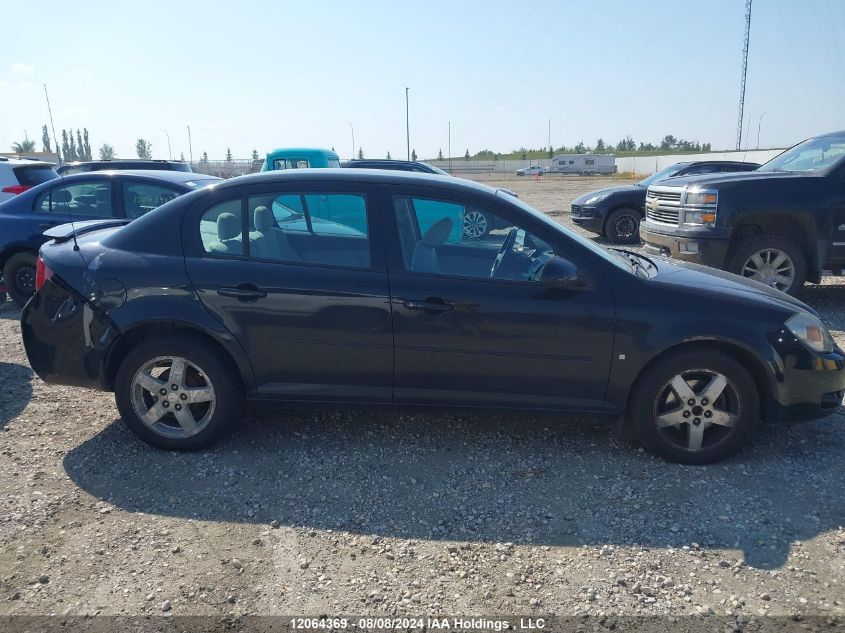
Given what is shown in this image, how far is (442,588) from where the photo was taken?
9.09ft

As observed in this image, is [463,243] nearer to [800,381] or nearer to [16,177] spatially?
[800,381]

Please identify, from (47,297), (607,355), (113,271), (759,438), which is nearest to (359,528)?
(607,355)

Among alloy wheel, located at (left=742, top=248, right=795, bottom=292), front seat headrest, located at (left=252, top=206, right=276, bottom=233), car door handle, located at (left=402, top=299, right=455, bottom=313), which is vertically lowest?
alloy wheel, located at (left=742, top=248, right=795, bottom=292)

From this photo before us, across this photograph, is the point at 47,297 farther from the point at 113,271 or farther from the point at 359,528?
the point at 359,528

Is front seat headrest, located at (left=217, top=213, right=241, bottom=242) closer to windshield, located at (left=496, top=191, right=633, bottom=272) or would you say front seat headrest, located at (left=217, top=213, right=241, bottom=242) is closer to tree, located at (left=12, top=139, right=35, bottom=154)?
windshield, located at (left=496, top=191, right=633, bottom=272)

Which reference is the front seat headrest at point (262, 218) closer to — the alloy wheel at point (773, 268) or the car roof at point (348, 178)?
the car roof at point (348, 178)

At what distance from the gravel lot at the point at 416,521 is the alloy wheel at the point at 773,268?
11.0ft

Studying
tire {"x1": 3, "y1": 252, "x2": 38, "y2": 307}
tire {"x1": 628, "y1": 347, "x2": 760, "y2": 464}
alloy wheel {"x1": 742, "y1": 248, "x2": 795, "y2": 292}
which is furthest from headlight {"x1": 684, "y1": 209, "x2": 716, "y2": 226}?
tire {"x1": 3, "y1": 252, "x2": 38, "y2": 307}

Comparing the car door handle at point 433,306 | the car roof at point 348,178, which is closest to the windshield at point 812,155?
the car roof at point 348,178

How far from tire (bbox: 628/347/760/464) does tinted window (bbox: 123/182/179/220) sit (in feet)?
19.1

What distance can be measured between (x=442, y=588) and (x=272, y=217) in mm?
2353

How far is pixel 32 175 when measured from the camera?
9.95 m

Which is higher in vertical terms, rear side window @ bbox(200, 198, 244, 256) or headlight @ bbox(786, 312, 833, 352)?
rear side window @ bbox(200, 198, 244, 256)

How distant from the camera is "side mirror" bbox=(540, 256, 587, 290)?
3.60m
